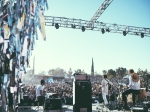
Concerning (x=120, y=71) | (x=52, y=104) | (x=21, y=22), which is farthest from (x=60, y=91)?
(x=120, y=71)

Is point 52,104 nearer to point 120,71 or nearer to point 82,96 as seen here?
point 82,96

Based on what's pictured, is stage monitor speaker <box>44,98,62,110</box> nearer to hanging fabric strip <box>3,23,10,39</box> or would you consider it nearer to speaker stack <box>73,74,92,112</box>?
speaker stack <box>73,74,92,112</box>

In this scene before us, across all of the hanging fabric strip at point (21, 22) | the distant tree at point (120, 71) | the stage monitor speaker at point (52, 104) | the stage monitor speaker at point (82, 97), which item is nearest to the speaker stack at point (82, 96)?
the stage monitor speaker at point (82, 97)

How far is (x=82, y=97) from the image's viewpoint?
222 inches

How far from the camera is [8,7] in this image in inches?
113

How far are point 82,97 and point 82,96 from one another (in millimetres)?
32

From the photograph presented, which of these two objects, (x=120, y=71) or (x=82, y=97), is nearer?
(x=82, y=97)

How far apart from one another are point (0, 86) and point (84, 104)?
3.33 m

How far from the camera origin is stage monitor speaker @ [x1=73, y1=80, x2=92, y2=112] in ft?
18.1

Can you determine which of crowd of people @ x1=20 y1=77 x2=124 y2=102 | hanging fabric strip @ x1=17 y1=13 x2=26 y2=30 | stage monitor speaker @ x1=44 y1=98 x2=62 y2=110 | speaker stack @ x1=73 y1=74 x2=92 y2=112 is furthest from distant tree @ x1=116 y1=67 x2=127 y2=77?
hanging fabric strip @ x1=17 y1=13 x2=26 y2=30

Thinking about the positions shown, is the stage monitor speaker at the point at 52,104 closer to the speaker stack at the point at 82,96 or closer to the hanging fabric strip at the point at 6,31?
the speaker stack at the point at 82,96

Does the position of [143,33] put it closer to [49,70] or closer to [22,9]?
[22,9]

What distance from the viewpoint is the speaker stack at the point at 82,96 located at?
5.53 metres

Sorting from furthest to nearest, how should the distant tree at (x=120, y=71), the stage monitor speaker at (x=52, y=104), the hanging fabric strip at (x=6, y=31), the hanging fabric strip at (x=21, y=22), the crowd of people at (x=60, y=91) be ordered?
the distant tree at (x=120, y=71), the crowd of people at (x=60, y=91), the stage monitor speaker at (x=52, y=104), the hanging fabric strip at (x=21, y=22), the hanging fabric strip at (x=6, y=31)
